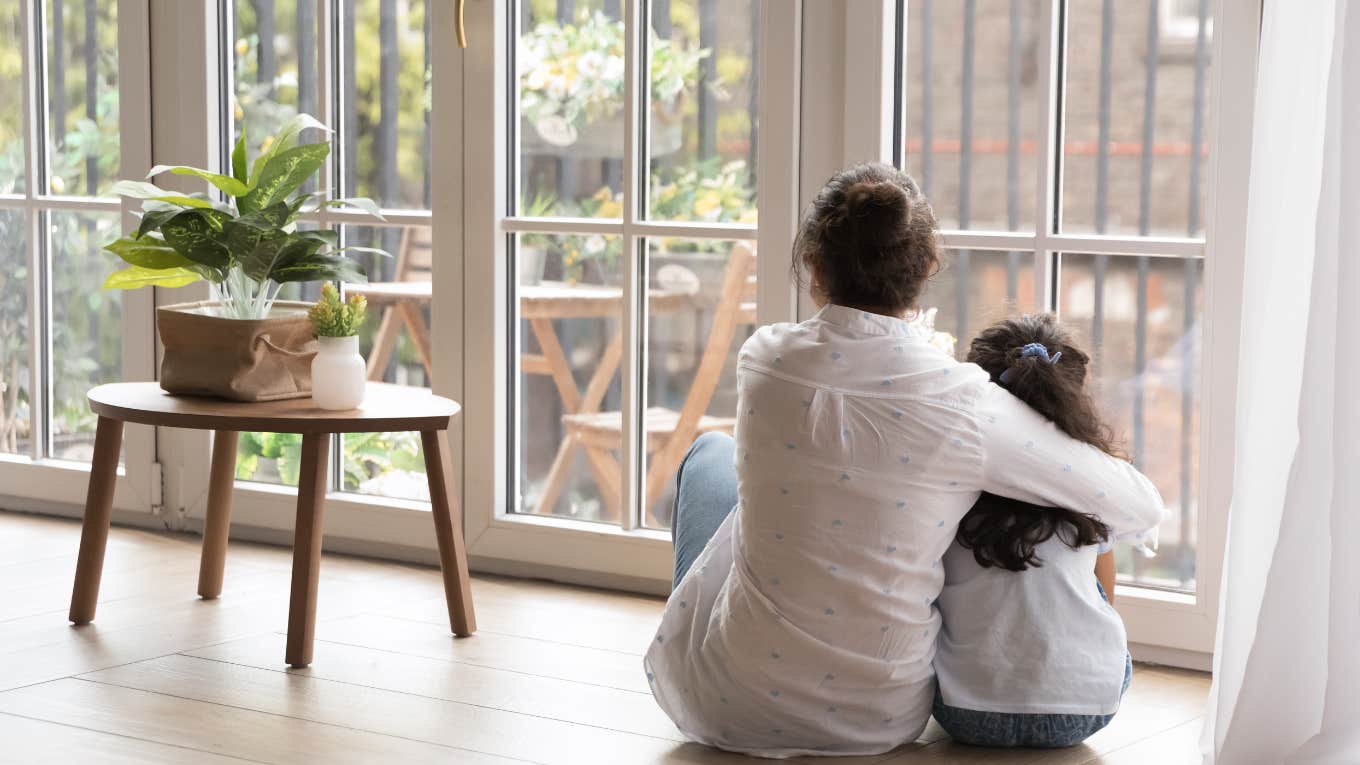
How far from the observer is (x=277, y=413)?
2.73 meters

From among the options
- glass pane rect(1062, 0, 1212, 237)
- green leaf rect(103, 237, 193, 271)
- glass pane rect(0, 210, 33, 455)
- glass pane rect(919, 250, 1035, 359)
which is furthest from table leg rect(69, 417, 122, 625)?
glass pane rect(1062, 0, 1212, 237)

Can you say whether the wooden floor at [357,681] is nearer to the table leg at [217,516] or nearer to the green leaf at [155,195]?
the table leg at [217,516]

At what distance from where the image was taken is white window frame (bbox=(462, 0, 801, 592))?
302cm

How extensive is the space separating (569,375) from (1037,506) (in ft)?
4.29

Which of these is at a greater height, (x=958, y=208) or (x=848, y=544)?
(x=958, y=208)

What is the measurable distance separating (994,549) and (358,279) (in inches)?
47.1

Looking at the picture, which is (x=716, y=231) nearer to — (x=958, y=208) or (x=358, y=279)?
(x=958, y=208)

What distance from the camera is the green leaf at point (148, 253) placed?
9.37ft

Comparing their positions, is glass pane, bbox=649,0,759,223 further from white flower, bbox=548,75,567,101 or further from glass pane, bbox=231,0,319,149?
glass pane, bbox=231,0,319,149

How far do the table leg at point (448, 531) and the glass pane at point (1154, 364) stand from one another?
3.44ft

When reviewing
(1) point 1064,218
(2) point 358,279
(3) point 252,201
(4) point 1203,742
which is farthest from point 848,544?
(3) point 252,201

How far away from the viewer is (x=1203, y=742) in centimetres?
212

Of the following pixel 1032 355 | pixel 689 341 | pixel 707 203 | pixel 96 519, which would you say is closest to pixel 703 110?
pixel 707 203

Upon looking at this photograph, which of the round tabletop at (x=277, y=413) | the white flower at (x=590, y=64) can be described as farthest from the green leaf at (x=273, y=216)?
the white flower at (x=590, y=64)
